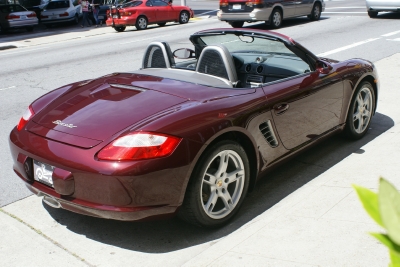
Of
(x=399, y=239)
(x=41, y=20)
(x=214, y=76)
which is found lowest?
(x=41, y=20)

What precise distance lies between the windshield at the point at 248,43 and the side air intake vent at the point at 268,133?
948 millimetres

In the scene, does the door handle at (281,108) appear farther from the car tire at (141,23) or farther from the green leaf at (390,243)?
the car tire at (141,23)

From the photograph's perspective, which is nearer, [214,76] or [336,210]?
[336,210]

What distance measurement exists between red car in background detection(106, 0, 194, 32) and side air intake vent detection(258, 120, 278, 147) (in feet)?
59.7

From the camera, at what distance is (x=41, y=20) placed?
2675 cm

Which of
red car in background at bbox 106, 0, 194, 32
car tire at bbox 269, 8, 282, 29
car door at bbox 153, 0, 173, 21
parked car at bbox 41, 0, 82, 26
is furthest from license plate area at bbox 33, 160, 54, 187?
parked car at bbox 41, 0, 82, 26

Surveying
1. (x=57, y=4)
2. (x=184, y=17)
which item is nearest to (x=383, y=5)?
(x=184, y=17)

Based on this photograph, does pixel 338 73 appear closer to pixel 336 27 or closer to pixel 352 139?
pixel 352 139

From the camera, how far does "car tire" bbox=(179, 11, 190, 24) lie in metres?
23.7

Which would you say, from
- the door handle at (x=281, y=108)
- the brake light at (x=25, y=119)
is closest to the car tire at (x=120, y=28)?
the brake light at (x=25, y=119)

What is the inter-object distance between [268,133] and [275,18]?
1499cm

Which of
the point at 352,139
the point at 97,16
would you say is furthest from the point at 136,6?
the point at 352,139

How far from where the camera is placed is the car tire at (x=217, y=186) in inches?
145

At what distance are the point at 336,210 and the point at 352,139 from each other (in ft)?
6.75
